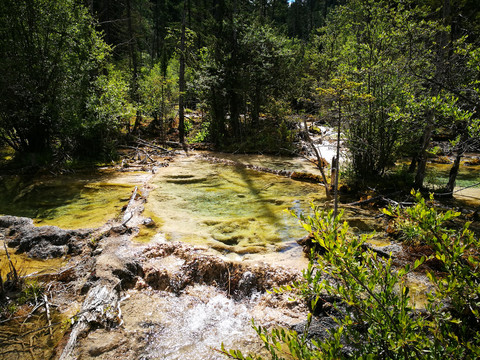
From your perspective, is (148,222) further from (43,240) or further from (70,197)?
(70,197)

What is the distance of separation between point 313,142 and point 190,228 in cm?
884

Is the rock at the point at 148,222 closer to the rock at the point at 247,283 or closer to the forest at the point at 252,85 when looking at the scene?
the rock at the point at 247,283

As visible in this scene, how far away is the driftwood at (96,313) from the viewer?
2682 millimetres

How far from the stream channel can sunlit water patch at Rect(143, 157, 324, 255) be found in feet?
0.08

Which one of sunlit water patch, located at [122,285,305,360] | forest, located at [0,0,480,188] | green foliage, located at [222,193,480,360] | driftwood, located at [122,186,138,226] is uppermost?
forest, located at [0,0,480,188]

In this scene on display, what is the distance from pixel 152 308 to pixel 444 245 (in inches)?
130

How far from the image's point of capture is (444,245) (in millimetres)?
1579

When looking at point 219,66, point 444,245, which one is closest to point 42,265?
point 444,245

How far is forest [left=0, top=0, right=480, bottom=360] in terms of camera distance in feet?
5.23

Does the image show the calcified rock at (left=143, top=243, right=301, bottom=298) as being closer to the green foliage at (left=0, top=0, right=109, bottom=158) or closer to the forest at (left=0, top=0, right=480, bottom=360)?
the forest at (left=0, top=0, right=480, bottom=360)

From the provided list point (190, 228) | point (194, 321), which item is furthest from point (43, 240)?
point (194, 321)

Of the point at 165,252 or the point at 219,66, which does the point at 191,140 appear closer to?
the point at 219,66

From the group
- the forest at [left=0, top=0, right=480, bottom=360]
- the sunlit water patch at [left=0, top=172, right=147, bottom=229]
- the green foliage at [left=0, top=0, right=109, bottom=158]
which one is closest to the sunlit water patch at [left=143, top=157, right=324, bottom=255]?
the forest at [left=0, top=0, right=480, bottom=360]

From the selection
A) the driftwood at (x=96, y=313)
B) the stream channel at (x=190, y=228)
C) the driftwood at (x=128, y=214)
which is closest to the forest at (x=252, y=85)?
the stream channel at (x=190, y=228)
